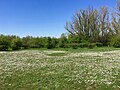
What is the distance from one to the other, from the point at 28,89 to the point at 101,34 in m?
70.8

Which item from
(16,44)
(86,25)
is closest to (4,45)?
(16,44)

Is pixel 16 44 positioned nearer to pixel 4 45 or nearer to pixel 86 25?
pixel 4 45

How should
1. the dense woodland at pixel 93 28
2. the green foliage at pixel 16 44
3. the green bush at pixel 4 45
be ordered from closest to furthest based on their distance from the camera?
the green bush at pixel 4 45 < the green foliage at pixel 16 44 < the dense woodland at pixel 93 28

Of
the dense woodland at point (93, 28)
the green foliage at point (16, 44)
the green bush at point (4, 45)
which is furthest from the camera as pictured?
the dense woodland at point (93, 28)

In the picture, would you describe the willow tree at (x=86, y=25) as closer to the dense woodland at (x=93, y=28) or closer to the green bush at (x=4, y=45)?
the dense woodland at (x=93, y=28)

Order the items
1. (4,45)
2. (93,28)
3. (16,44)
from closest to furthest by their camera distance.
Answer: (4,45)
(16,44)
(93,28)

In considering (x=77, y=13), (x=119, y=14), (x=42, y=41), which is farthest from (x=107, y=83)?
(x=77, y=13)

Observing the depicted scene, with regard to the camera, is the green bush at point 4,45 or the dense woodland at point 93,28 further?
the dense woodland at point 93,28

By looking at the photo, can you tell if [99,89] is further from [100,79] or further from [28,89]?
[28,89]

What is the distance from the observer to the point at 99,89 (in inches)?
373

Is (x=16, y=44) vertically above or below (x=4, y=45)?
above

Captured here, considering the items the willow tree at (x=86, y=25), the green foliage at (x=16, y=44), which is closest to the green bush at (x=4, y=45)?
the green foliage at (x=16, y=44)

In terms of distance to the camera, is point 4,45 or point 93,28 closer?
point 4,45

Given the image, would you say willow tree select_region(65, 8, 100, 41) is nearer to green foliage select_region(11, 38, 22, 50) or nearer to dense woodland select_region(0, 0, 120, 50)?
dense woodland select_region(0, 0, 120, 50)
